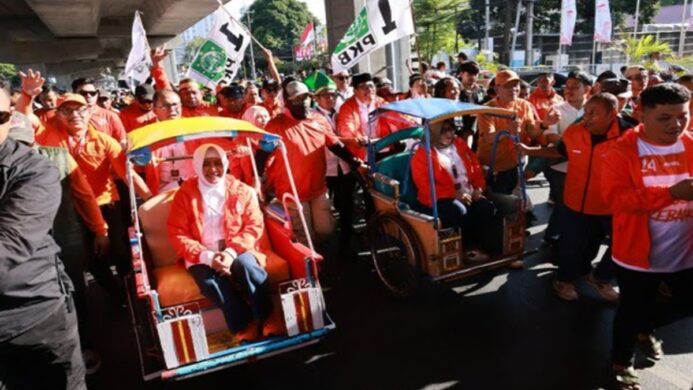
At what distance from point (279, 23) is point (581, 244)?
6712 cm

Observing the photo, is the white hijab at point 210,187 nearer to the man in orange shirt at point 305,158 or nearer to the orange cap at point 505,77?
the man in orange shirt at point 305,158

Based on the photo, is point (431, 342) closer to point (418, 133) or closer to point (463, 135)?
point (418, 133)

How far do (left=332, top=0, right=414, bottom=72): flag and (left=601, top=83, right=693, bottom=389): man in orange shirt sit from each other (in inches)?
142

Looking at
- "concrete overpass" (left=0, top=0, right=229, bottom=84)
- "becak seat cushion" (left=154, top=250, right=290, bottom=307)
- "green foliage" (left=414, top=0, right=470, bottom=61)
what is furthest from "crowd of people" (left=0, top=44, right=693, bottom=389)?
"green foliage" (left=414, top=0, right=470, bottom=61)

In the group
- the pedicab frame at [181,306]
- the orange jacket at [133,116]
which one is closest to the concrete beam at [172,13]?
the orange jacket at [133,116]

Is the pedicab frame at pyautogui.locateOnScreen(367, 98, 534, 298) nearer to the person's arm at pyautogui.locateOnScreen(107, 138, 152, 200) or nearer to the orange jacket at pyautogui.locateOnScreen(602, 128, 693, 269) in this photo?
the orange jacket at pyautogui.locateOnScreen(602, 128, 693, 269)

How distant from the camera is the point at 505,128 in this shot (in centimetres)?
500

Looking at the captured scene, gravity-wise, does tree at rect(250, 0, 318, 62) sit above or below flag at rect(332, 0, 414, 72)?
above

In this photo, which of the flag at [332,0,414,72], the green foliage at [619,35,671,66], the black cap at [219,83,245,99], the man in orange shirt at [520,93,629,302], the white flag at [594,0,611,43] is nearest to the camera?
the man in orange shirt at [520,93,629,302]

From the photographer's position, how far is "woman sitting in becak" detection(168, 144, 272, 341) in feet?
10.9

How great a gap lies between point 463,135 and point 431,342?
2.56 m

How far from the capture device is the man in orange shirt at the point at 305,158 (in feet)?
15.1

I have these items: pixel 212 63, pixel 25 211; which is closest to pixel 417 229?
pixel 25 211

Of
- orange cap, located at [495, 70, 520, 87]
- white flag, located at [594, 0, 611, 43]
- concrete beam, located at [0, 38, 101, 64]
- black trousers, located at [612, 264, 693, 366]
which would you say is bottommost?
black trousers, located at [612, 264, 693, 366]
